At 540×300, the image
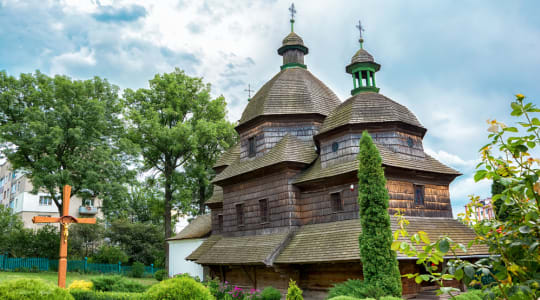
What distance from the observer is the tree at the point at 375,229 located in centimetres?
1292

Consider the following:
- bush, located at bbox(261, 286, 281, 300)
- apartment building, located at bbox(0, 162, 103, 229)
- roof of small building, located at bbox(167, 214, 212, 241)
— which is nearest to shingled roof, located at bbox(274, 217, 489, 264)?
bush, located at bbox(261, 286, 281, 300)

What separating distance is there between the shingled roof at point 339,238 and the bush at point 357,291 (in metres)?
1.12

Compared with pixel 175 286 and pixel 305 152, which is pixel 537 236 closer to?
pixel 175 286

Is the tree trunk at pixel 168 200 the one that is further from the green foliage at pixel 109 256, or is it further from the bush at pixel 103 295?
the bush at pixel 103 295

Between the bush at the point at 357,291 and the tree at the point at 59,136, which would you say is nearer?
the bush at the point at 357,291

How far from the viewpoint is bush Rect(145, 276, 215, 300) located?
10.1m

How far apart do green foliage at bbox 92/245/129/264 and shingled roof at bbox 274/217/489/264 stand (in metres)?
19.0

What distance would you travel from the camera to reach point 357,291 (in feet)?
41.2

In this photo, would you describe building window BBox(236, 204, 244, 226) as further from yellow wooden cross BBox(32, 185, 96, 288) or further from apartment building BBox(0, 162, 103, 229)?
apartment building BBox(0, 162, 103, 229)

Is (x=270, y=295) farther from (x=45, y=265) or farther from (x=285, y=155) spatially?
(x=45, y=265)

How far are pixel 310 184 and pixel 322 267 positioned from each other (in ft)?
11.8

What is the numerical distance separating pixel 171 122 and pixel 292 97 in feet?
50.7

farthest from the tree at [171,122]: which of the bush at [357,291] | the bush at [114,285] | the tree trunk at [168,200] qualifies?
the bush at [357,291]

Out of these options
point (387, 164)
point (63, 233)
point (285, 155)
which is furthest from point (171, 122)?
point (387, 164)
